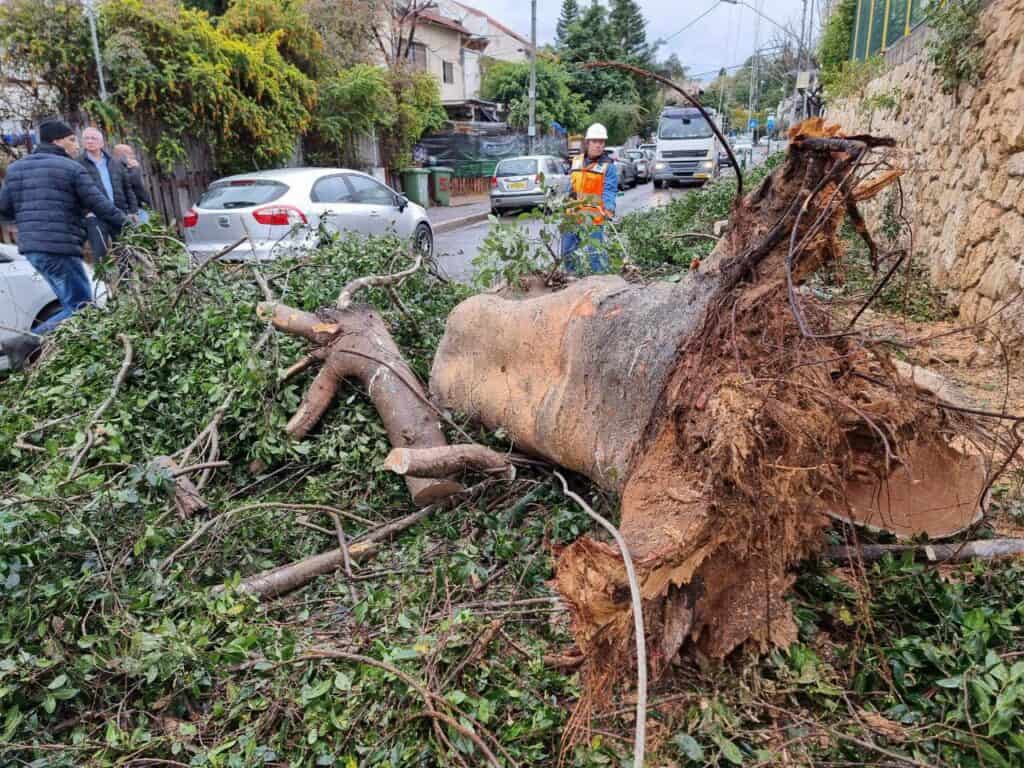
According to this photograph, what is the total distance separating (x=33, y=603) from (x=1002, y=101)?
271 inches

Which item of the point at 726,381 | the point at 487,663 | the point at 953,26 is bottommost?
the point at 487,663

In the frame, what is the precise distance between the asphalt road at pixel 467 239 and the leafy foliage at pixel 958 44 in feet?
12.8

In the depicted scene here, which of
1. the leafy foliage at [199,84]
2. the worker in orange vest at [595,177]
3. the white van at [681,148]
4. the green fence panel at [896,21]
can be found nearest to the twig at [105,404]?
the worker in orange vest at [595,177]

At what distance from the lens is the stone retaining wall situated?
4.97m

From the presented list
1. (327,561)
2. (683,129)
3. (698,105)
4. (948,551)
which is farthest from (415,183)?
(948,551)

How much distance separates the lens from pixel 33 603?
8.04 ft

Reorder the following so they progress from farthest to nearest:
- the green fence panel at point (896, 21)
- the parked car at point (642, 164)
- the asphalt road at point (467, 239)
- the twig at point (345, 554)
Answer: the parked car at point (642, 164) → the green fence panel at point (896, 21) → the asphalt road at point (467, 239) → the twig at point (345, 554)

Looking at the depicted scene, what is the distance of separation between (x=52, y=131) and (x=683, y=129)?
2048 cm

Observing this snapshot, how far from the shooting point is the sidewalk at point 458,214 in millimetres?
16016

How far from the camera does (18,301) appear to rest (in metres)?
5.38

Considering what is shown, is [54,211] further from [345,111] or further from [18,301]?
[345,111]

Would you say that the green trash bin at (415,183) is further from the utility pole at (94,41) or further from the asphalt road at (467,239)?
the utility pole at (94,41)

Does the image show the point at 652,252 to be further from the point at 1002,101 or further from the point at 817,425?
the point at 817,425

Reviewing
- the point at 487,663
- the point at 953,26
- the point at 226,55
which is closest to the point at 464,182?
the point at 226,55
